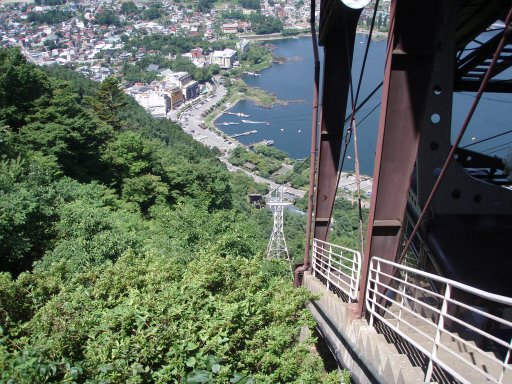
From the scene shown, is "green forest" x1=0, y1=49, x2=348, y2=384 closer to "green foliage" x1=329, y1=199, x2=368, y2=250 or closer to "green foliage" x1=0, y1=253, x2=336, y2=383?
"green foliage" x1=0, y1=253, x2=336, y2=383

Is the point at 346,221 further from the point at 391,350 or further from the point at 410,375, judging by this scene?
the point at 410,375

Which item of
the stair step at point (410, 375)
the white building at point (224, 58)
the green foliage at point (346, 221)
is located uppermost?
the white building at point (224, 58)

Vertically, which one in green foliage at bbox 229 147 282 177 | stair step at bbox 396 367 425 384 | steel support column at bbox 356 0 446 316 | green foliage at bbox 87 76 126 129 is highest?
green foliage at bbox 87 76 126 129

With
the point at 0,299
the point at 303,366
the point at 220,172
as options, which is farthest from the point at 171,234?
the point at 220,172

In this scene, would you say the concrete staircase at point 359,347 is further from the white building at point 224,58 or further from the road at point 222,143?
the white building at point 224,58

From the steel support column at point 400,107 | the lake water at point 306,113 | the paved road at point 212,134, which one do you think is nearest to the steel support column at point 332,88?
the steel support column at point 400,107

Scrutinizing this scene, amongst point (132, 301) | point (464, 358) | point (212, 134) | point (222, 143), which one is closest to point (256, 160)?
point (222, 143)

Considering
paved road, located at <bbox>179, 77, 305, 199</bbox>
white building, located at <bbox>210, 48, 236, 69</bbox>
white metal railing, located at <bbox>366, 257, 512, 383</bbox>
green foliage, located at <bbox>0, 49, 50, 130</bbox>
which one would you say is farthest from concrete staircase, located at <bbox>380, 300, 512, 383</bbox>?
white building, located at <bbox>210, 48, 236, 69</bbox>
